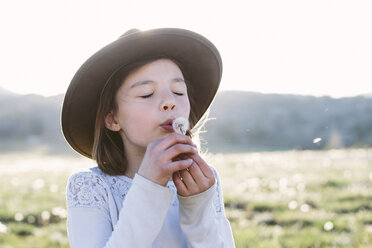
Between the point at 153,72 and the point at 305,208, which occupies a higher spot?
the point at 153,72

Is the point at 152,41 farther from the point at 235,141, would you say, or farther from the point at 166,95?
the point at 235,141

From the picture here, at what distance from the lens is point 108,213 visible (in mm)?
2389

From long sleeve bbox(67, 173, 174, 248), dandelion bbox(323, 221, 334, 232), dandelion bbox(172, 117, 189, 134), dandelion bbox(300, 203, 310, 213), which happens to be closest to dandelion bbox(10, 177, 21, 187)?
dandelion bbox(300, 203, 310, 213)

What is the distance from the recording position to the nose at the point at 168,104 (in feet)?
7.54

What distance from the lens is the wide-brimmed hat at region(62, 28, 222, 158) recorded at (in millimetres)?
2506

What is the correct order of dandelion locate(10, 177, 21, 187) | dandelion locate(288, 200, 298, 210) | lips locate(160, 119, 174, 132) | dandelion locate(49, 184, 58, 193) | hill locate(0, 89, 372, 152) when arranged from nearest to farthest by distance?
lips locate(160, 119, 174, 132) < dandelion locate(288, 200, 298, 210) < dandelion locate(49, 184, 58, 193) < dandelion locate(10, 177, 21, 187) < hill locate(0, 89, 372, 152)

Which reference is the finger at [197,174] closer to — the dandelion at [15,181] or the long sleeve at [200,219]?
the long sleeve at [200,219]

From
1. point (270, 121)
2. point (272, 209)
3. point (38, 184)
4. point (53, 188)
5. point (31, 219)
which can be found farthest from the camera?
point (270, 121)

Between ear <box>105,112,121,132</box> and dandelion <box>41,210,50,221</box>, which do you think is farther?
dandelion <box>41,210,50,221</box>

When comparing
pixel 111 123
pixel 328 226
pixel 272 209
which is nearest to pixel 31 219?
pixel 272 209

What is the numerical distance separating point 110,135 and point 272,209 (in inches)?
153

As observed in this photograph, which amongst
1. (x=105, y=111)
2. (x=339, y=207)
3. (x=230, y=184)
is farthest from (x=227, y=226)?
(x=230, y=184)

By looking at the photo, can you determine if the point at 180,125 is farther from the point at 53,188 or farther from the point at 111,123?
the point at 53,188

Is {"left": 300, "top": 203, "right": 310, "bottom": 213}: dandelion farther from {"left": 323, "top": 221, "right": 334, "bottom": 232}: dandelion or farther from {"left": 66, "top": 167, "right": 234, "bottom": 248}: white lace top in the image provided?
{"left": 66, "top": 167, "right": 234, "bottom": 248}: white lace top
